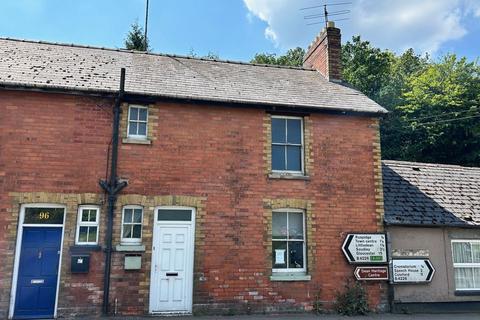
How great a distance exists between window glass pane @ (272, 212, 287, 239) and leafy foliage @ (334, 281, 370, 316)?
84.6 inches

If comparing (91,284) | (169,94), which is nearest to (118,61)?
(169,94)

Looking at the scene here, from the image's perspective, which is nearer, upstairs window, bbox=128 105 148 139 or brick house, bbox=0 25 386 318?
brick house, bbox=0 25 386 318

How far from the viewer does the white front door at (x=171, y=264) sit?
34.0 feet

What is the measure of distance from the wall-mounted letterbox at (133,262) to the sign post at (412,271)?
22.2 feet

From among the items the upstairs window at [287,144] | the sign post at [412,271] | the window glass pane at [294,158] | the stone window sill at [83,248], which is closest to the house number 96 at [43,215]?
the stone window sill at [83,248]

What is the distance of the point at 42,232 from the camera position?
33.3 feet

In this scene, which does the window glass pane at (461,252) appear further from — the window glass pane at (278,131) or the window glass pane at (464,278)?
the window glass pane at (278,131)

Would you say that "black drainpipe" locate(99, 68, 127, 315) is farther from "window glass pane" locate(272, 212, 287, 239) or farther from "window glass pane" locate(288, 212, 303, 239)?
"window glass pane" locate(288, 212, 303, 239)

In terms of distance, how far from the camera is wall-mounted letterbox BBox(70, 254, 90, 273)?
990 cm

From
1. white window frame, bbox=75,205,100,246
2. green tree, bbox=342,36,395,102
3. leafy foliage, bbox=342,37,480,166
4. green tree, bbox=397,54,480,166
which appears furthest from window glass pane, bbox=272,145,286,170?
green tree, bbox=342,36,395,102

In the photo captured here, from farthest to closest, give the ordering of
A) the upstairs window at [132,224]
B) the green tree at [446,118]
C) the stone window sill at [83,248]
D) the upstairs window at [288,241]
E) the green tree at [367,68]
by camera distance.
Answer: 1. the green tree at [367,68]
2. the green tree at [446,118]
3. the upstairs window at [288,241]
4. the upstairs window at [132,224]
5. the stone window sill at [83,248]

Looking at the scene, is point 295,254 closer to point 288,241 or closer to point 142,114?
point 288,241

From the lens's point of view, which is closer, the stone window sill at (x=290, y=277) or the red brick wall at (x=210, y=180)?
the red brick wall at (x=210, y=180)

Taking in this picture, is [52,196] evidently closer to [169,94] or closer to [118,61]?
[169,94]
